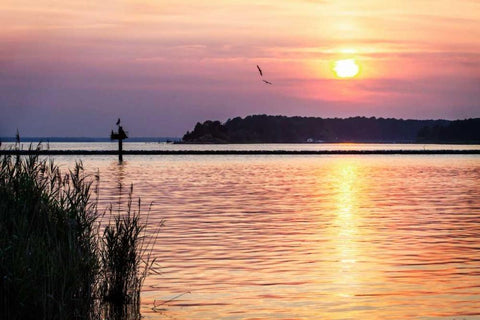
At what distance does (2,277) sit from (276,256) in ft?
46.6

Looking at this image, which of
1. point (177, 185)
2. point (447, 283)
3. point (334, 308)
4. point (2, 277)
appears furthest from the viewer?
point (177, 185)

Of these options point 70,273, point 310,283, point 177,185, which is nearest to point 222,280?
point 310,283

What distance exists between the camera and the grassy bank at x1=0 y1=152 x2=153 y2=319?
597 inches

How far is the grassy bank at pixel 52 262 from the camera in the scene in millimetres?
15156

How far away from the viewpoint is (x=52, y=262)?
15.2 meters

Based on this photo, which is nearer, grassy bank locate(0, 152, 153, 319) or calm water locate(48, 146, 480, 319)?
grassy bank locate(0, 152, 153, 319)

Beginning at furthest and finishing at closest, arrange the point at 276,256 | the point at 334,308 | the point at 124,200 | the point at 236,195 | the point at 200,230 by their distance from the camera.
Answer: the point at 236,195 → the point at 124,200 → the point at 200,230 → the point at 276,256 → the point at 334,308

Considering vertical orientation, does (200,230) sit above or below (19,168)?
below

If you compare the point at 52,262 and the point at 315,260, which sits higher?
the point at 52,262

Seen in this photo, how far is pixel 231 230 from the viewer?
36.9 meters

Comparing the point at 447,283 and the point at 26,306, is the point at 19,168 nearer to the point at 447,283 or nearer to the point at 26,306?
the point at 26,306

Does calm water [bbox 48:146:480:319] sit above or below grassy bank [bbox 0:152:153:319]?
below

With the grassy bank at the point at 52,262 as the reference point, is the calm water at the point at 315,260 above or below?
below

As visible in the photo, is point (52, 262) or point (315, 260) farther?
point (315, 260)
